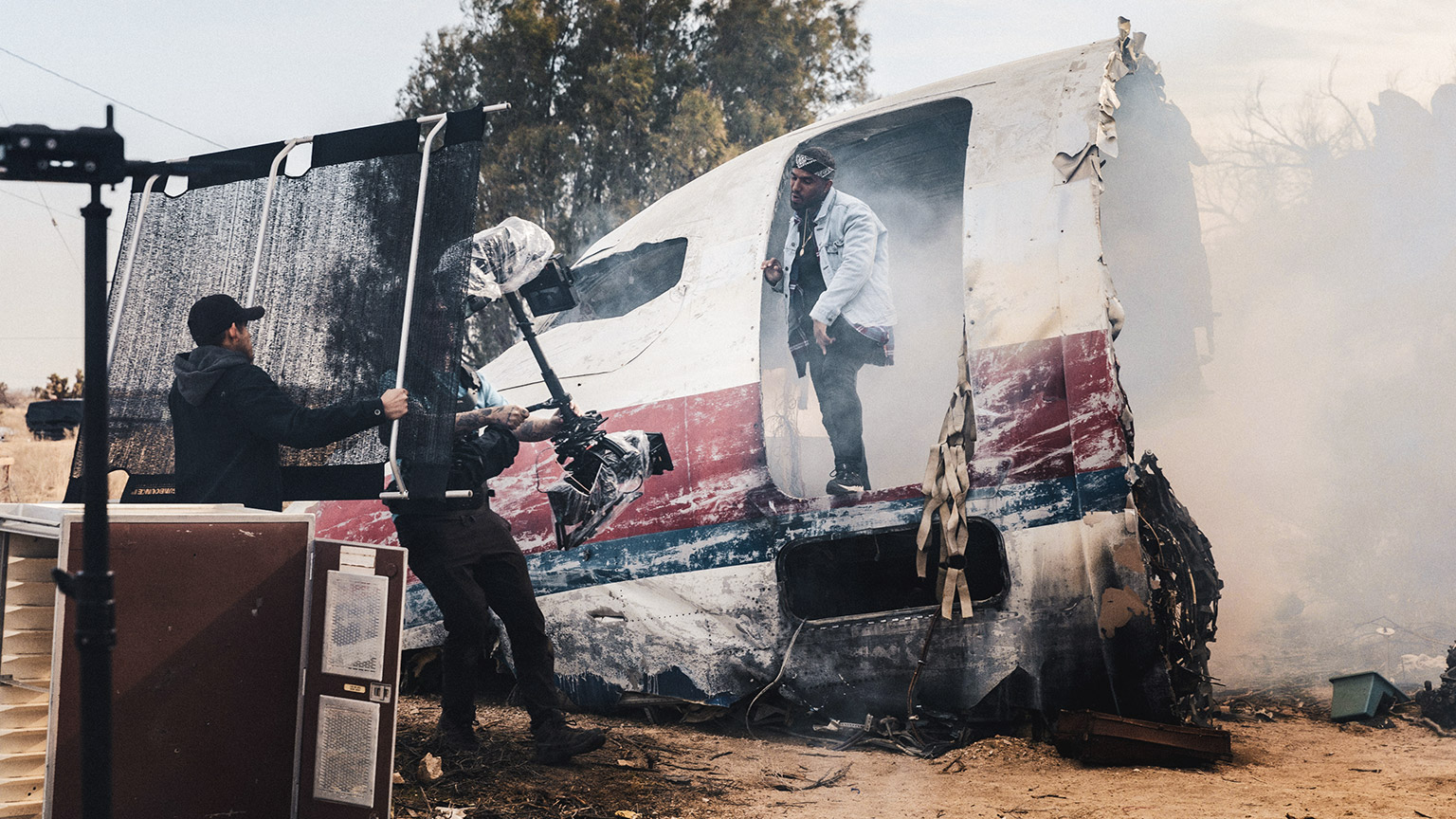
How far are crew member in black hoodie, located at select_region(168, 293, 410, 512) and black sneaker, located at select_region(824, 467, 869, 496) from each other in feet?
7.23

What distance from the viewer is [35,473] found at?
18422mm

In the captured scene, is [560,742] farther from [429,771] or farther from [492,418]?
[492,418]

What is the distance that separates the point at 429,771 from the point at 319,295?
2.50m

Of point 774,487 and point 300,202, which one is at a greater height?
point 300,202

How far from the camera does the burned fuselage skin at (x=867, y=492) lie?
474cm

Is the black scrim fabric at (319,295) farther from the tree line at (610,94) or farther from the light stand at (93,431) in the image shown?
the tree line at (610,94)

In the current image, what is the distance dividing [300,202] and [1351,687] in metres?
6.84

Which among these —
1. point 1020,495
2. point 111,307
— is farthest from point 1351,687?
point 111,307

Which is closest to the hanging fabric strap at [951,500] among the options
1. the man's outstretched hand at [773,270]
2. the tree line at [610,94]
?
the man's outstretched hand at [773,270]

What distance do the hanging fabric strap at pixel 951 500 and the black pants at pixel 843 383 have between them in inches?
22.6

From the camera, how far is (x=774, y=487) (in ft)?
17.3

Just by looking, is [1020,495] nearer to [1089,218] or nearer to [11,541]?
[1089,218]

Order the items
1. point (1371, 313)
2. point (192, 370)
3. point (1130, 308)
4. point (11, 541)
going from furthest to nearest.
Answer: point (1371, 313) → point (1130, 308) → point (192, 370) → point (11, 541)

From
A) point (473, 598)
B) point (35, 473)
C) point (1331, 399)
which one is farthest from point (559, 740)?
point (35, 473)
